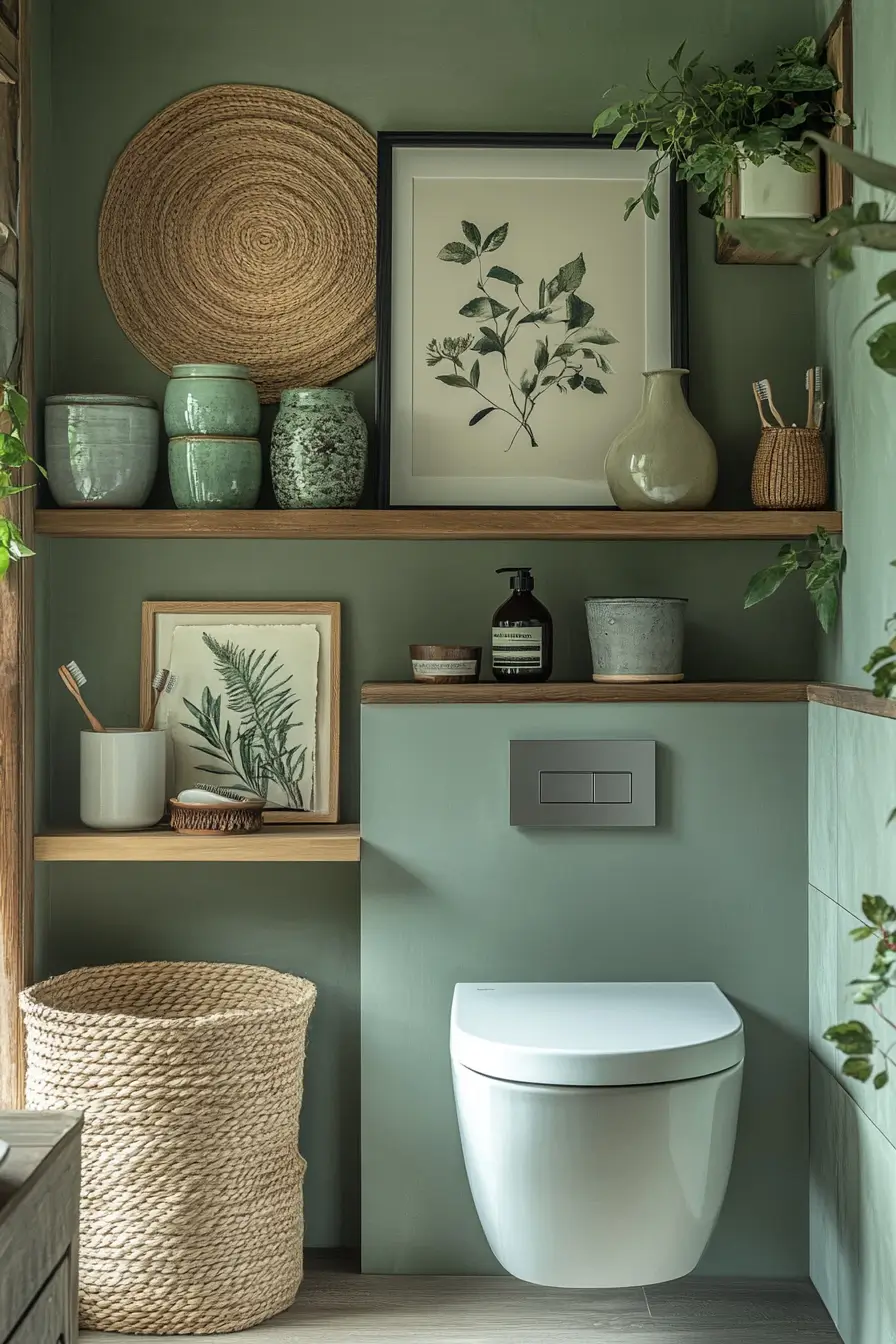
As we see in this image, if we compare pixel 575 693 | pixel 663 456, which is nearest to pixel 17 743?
pixel 575 693

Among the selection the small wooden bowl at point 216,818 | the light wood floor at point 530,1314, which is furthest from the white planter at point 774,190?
the light wood floor at point 530,1314

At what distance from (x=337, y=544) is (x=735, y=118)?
0.96 m

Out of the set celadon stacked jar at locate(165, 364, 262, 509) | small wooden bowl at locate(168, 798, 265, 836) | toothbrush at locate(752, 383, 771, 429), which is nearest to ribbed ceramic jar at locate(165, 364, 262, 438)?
celadon stacked jar at locate(165, 364, 262, 509)

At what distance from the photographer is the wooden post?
2016 millimetres

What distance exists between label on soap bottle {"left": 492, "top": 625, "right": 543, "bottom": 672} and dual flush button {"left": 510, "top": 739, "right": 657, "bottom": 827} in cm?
13

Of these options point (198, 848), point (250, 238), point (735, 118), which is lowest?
point (198, 848)

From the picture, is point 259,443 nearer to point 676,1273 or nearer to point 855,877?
point 855,877

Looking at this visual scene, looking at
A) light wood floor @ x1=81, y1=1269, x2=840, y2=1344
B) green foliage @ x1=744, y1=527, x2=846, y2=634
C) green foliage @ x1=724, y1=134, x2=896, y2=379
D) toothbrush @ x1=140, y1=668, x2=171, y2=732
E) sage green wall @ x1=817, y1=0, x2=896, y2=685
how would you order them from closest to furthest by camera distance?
green foliage @ x1=724, y1=134, x2=896, y2=379
sage green wall @ x1=817, y1=0, x2=896, y2=685
light wood floor @ x1=81, y1=1269, x2=840, y2=1344
green foliage @ x1=744, y1=527, x2=846, y2=634
toothbrush @ x1=140, y1=668, x2=171, y2=732

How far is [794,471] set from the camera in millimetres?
2045

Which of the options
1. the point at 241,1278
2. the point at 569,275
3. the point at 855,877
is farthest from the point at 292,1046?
the point at 569,275

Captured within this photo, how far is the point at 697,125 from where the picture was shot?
6.73 feet

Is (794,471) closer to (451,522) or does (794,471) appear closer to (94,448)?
(451,522)

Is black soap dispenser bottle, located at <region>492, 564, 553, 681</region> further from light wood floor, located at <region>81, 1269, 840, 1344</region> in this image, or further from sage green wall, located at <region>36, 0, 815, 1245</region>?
light wood floor, located at <region>81, 1269, 840, 1344</region>

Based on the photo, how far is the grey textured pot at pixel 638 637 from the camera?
2.05 meters
